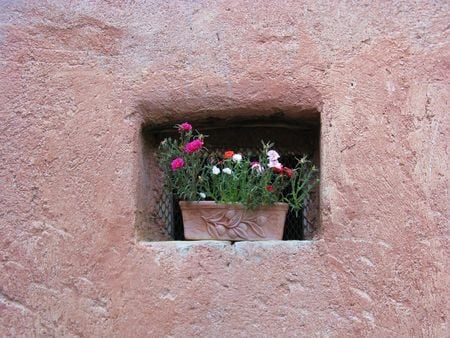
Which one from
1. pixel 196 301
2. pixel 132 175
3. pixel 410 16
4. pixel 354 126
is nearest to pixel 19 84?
pixel 132 175

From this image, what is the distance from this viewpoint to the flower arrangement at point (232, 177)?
6.52 feet

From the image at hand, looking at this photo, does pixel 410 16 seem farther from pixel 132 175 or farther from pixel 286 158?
pixel 132 175

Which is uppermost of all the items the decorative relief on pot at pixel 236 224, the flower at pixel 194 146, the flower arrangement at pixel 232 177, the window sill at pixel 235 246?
the flower at pixel 194 146

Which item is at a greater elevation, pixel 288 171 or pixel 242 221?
pixel 288 171

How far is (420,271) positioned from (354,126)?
1.62 feet

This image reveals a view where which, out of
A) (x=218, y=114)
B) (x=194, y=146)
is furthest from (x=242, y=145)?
(x=194, y=146)

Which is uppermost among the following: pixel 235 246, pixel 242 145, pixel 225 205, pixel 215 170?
pixel 242 145

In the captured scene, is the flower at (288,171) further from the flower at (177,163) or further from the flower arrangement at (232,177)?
the flower at (177,163)

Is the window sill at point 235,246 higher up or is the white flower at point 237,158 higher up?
the white flower at point 237,158

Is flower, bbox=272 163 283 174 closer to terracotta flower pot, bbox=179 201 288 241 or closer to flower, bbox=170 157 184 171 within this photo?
terracotta flower pot, bbox=179 201 288 241

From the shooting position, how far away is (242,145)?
2262mm

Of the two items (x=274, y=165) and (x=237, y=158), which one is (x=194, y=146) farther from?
(x=274, y=165)

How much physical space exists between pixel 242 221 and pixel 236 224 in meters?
0.02

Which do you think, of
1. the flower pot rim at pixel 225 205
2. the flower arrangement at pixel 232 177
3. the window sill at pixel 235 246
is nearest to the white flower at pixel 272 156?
the flower arrangement at pixel 232 177
